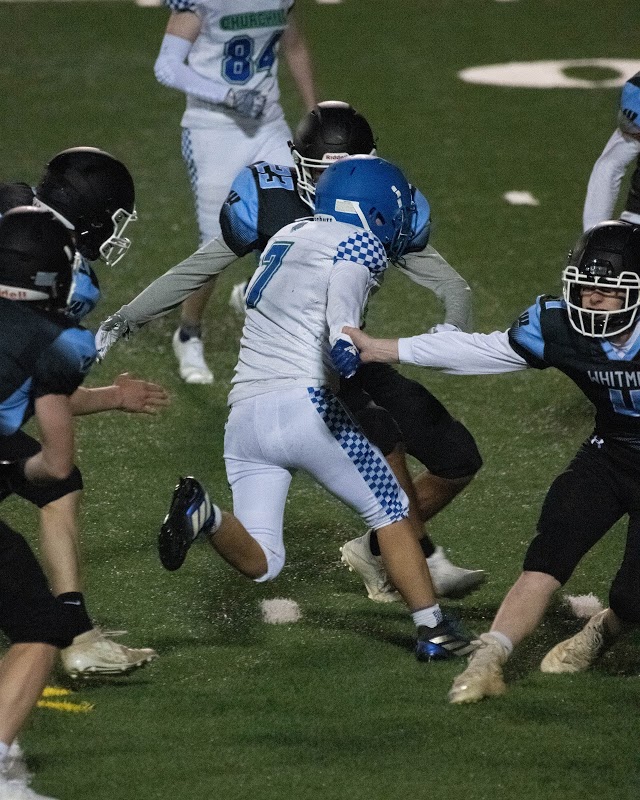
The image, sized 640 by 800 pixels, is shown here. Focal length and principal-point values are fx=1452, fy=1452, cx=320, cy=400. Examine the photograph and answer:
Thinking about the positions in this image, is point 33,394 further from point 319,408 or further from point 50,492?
point 319,408

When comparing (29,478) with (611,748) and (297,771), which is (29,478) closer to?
(297,771)

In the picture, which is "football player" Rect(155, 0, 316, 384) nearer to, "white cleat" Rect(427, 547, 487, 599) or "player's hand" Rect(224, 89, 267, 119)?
"player's hand" Rect(224, 89, 267, 119)

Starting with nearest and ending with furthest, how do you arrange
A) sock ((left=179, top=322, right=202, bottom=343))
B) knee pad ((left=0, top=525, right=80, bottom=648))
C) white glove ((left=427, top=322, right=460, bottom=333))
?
knee pad ((left=0, top=525, right=80, bottom=648))
white glove ((left=427, top=322, right=460, bottom=333))
sock ((left=179, top=322, right=202, bottom=343))

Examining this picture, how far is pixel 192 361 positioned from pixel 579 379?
2949 millimetres

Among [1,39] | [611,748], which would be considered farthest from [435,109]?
[611,748]

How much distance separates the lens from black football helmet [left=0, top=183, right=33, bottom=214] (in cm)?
410

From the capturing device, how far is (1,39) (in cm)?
1210

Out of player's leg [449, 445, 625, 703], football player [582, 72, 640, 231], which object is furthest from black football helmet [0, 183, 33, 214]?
football player [582, 72, 640, 231]

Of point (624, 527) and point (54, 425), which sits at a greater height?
Answer: point (54, 425)

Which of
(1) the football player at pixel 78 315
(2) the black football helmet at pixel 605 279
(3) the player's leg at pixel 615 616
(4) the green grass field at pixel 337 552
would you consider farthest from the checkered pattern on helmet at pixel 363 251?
(4) the green grass field at pixel 337 552

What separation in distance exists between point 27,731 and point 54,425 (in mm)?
873

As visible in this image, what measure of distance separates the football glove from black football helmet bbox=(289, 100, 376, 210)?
792 mm

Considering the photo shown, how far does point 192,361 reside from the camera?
6480 mm

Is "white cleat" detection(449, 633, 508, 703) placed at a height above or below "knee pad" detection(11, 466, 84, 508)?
below
